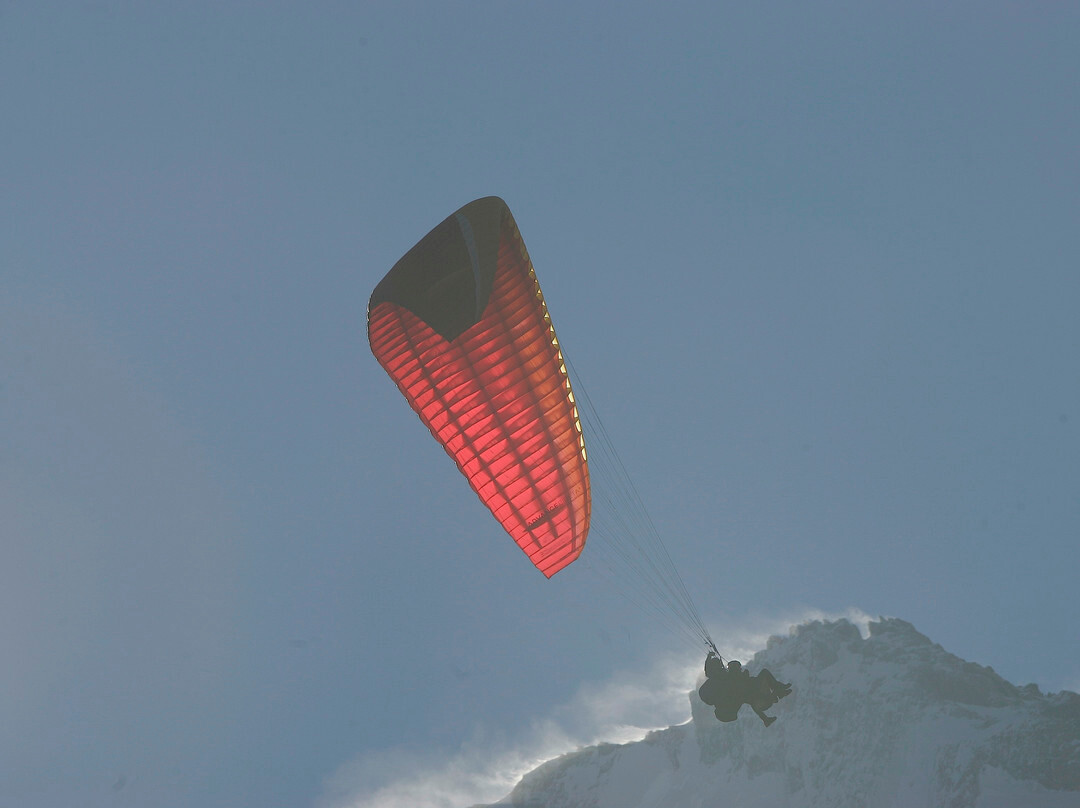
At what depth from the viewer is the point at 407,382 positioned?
19.1 metres

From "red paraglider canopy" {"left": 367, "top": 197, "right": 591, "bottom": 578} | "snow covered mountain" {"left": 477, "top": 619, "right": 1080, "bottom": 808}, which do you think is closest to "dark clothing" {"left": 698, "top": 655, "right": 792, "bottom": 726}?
"red paraglider canopy" {"left": 367, "top": 197, "right": 591, "bottom": 578}

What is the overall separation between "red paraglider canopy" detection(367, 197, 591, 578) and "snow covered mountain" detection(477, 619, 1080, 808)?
14514cm

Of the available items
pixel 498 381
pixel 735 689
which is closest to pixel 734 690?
pixel 735 689

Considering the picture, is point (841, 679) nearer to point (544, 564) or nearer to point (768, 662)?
point (768, 662)

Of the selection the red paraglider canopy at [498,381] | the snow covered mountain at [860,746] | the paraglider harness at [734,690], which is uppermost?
A: the snow covered mountain at [860,746]

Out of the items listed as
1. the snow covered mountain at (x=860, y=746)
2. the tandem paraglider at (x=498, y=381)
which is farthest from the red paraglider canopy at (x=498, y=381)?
the snow covered mountain at (x=860, y=746)

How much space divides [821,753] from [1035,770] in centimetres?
3569

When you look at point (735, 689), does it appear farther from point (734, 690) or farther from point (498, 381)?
point (498, 381)

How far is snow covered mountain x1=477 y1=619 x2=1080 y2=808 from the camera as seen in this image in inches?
5472

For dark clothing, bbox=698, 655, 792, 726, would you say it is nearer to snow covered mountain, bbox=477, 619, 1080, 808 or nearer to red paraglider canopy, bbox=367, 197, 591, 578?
red paraglider canopy, bbox=367, 197, 591, 578

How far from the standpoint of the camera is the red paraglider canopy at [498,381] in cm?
1780

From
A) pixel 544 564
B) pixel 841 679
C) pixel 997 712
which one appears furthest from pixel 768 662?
pixel 544 564

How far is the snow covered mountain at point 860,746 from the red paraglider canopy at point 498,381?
145137 mm

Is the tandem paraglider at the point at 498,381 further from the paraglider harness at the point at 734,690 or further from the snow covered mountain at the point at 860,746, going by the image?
the snow covered mountain at the point at 860,746
